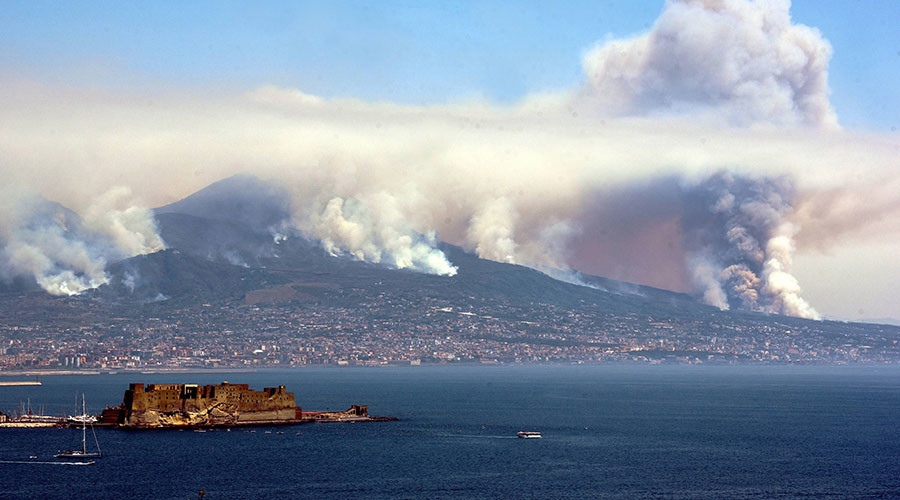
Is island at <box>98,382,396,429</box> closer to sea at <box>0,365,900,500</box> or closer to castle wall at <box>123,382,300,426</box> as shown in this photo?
castle wall at <box>123,382,300,426</box>

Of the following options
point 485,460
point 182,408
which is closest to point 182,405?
point 182,408

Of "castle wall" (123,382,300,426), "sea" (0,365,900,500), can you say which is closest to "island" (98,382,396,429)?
"castle wall" (123,382,300,426)

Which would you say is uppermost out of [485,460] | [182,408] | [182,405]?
[182,405]

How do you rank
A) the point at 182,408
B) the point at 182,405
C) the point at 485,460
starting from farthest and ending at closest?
the point at 182,405
the point at 182,408
the point at 485,460

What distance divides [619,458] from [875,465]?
947 inches

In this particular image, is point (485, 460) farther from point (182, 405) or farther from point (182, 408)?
point (182, 405)

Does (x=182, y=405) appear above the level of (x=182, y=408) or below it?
above

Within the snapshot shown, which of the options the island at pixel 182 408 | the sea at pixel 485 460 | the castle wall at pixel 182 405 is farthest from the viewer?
the castle wall at pixel 182 405

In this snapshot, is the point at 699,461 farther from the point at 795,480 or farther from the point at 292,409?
the point at 292,409

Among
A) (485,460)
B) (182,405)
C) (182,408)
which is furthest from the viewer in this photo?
(182,405)

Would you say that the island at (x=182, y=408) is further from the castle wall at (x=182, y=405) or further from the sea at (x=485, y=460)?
the sea at (x=485, y=460)

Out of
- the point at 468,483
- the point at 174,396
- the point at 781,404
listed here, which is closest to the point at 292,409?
the point at 174,396

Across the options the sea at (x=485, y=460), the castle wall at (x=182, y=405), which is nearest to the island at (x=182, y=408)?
the castle wall at (x=182, y=405)

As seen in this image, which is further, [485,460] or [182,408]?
[182,408]
